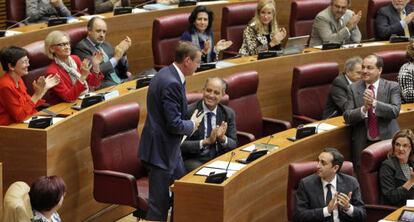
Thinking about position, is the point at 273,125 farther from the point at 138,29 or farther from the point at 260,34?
the point at 138,29

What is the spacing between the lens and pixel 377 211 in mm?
5254

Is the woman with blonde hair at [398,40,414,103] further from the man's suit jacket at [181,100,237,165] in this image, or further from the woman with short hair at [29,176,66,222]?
the woman with short hair at [29,176,66,222]

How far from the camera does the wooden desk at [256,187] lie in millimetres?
4871

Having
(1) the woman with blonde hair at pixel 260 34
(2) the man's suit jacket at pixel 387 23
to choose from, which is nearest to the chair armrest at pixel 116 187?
(1) the woman with blonde hair at pixel 260 34

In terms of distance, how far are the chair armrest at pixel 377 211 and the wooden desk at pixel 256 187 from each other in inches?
22.4

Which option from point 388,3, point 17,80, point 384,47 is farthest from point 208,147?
point 388,3

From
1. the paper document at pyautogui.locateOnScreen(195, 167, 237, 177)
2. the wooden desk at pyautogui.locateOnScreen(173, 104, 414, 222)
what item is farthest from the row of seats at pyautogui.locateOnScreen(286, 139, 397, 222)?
the paper document at pyautogui.locateOnScreen(195, 167, 237, 177)

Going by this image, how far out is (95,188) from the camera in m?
5.48

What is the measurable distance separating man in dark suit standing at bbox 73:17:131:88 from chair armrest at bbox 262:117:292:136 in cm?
103

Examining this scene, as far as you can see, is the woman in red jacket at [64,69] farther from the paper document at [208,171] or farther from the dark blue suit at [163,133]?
the paper document at [208,171]

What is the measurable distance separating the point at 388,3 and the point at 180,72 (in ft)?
11.6

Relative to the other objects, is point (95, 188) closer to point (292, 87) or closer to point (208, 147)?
point (208, 147)

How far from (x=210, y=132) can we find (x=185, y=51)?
848 mm

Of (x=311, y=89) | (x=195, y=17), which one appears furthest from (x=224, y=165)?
(x=195, y=17)
